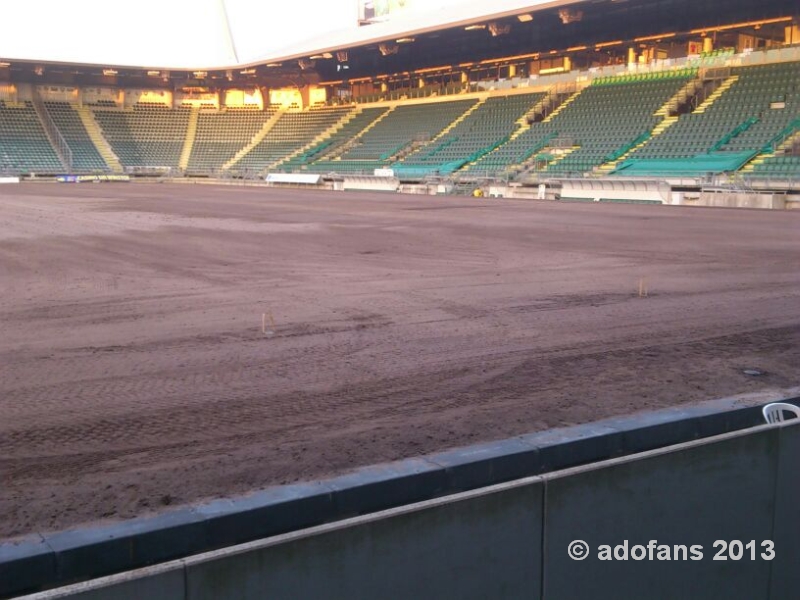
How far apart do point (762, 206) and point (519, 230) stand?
15.6 metres

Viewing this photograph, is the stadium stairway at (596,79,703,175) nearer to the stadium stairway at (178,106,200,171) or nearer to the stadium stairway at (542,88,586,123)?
the stadium stairway at (542,88,586,123)

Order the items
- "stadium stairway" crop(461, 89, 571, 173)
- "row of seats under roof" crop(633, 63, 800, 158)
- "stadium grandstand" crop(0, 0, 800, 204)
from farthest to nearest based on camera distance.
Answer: "stadium stairway" crop(461, 89, 571, 173), "stadium grandstand" crop(0, 0, 800, 204), "row of seats under roof" crop(633, 63, 800, 158)

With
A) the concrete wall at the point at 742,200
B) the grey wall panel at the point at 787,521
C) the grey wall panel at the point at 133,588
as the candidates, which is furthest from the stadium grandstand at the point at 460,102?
the grey wall panel at the point at 133,588

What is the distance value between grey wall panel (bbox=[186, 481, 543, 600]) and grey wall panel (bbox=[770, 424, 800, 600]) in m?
1.32

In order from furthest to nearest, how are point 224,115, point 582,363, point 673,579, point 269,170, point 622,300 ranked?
point 224,115 → point 269,170 → point 622,300 → point 582,363 → point 673,579

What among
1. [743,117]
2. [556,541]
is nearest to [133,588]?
[556,541]

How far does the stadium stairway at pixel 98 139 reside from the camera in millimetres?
69062

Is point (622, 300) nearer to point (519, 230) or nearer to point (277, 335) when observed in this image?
point (277, 335)

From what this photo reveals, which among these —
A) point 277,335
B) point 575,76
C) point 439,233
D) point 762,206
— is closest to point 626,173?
point 762,206

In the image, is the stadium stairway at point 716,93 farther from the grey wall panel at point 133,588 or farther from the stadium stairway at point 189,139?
the grey wall panel at point 133,588

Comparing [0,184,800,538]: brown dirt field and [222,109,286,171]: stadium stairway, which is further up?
[222,109,286,171]: stadium stairway

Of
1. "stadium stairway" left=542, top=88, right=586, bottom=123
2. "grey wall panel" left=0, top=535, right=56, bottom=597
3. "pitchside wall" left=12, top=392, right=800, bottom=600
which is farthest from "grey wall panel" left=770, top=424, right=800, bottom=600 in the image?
"stadium stairway" left=542, top=88, right=586, bottom=123

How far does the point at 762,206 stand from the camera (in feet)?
109

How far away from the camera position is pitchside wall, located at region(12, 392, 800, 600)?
2.60 m
